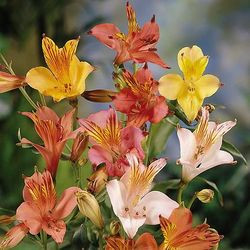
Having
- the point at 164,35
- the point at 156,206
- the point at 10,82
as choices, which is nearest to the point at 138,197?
the point at 156,206

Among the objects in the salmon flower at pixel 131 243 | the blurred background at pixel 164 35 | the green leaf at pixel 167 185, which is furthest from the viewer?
the blurred background at pixel 164 35

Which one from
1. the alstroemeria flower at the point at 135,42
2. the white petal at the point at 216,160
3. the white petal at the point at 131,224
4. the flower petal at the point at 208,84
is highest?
the alstroemeria flower at the point at 135,42

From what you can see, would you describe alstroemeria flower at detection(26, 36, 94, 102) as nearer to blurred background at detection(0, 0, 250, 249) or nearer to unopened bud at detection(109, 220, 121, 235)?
unopened bud at detection(109, 220, 121, 235)

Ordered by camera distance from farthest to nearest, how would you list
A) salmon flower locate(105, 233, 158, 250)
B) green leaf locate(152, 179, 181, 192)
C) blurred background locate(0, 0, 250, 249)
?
blurred background locate(0, 0, 250, 249)
green leaf locate(152, 179, 181, 192)
salmon flower locate(105, 233, 158, 250)

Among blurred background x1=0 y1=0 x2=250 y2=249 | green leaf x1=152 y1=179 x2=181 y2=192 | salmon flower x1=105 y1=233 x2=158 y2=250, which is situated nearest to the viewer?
salmon flower x1=105 y1=233 x2=158 y2=250

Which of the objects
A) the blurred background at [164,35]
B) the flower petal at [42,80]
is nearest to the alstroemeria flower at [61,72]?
the flower petal at [42,80]

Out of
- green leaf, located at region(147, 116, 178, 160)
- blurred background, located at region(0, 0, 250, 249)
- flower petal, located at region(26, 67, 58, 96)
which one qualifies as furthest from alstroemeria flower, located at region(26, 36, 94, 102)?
blurred background, located at region(0, 0, 250, 249)

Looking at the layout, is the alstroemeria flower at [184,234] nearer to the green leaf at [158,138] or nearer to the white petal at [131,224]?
the white petal at [131,224]
